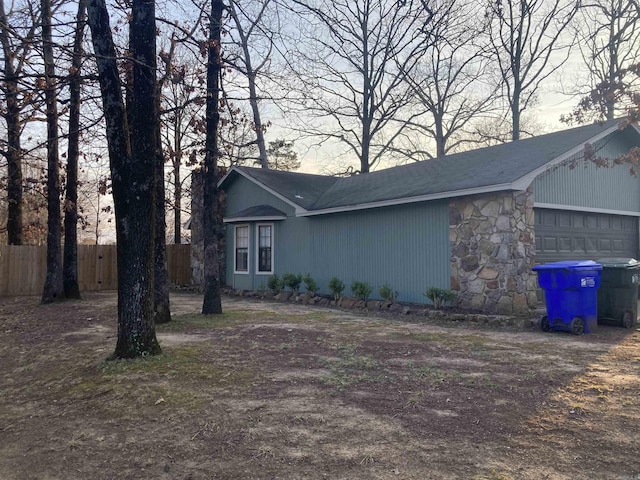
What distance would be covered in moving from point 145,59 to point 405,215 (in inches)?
286

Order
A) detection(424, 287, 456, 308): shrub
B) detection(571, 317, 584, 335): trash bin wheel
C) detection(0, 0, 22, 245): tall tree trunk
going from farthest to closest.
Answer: detection(0, 0, 22, 245): tall tree trunk < detection(424, 287, 456, 308): shrub < detection(571, 317, 584, 335): trash bin wheel

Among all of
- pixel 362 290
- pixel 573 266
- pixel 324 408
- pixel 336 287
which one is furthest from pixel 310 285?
pixel 324 408

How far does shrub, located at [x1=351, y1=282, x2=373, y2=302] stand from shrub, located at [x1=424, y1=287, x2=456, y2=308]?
179cm

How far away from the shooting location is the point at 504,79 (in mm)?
24391

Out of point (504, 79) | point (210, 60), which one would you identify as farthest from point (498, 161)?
point (504, 79)

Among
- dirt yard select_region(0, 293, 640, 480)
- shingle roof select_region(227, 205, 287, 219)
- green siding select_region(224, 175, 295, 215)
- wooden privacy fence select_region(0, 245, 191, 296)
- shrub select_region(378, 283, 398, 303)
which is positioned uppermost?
green siding select_region(224, 175, 295, 215)

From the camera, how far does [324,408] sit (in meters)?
4.36

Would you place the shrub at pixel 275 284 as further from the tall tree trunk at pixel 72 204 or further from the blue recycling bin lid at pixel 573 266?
the blue recycling bin lid at pixel 573 266

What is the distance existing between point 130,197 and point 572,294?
676cm

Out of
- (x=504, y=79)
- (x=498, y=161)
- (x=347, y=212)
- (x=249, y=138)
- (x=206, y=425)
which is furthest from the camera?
(x=249, y=138)

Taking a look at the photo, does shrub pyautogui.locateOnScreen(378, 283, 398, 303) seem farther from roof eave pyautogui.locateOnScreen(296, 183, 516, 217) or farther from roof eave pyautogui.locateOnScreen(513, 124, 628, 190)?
roof eave pyautogui.locateOnScreen(513, 124, 628, 190)

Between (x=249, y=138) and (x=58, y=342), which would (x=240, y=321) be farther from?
(x=249, y=138)

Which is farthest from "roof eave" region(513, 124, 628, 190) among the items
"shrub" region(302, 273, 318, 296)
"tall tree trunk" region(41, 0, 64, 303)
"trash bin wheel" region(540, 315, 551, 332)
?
"tall tree trunk" region(41, 0, 64, 303)

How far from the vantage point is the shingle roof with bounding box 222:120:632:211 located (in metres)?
10.4
